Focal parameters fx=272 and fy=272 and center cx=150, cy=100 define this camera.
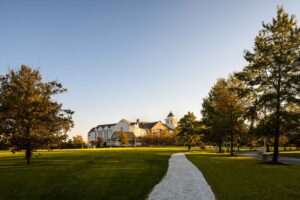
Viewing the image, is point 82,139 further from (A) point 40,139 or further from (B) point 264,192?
(B) point 264,192

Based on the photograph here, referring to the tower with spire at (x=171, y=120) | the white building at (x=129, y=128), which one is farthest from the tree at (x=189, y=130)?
the tower with spire at (x=171, y=120)

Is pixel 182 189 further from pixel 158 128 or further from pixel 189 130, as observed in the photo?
pixel 158 128

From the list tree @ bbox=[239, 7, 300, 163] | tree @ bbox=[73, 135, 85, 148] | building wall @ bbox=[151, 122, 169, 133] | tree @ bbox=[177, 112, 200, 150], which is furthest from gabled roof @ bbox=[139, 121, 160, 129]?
tree @ bbox=[239, 7, 300, 163]

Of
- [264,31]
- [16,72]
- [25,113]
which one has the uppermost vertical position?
Answer: [264,31]

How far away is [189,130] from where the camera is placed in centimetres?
7038

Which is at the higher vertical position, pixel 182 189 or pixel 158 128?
pixel 158 128

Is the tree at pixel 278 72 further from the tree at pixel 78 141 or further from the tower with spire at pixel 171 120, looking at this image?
the tower with spire at pixel 171 120

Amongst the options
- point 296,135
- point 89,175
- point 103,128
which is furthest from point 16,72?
point 103,128

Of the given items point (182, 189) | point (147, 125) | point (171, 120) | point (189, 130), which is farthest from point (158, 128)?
point (182, 189)

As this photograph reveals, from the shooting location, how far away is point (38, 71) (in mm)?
27188

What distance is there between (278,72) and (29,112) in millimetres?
25293

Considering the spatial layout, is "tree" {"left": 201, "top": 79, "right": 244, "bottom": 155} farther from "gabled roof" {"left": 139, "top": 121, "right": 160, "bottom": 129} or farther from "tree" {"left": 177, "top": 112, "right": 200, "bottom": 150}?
"gabled roof" {"left": 139, "top": 121, "right": 160, "bottom": 129}

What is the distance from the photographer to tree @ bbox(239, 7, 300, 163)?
27.6 m

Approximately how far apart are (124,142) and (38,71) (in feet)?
279
